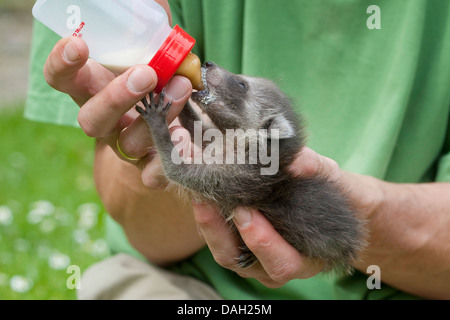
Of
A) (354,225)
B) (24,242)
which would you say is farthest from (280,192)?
(24,242)

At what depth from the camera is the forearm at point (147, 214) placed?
7.88 feet

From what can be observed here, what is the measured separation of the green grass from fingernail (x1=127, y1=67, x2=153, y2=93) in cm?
171

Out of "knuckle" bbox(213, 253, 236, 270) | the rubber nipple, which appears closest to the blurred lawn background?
"knuckle" bbox(213, 253, 236, 270)

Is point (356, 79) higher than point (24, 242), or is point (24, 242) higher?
point (356, 79)

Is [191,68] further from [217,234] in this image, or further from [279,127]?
[217,234]

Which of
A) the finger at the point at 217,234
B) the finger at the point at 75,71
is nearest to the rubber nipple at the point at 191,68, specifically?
the finger at the point at 75,71

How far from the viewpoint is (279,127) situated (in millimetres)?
2072

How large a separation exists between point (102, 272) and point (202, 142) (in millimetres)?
759

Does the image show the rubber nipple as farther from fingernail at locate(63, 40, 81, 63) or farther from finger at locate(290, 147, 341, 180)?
finger at locate(290, 147, 341, 180)

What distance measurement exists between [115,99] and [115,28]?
252mm

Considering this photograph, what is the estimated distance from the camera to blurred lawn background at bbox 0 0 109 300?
325 cm

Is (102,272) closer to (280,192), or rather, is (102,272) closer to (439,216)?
(280,192)

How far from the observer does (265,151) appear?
2.09m

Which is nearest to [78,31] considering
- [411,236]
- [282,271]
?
[282,271]
